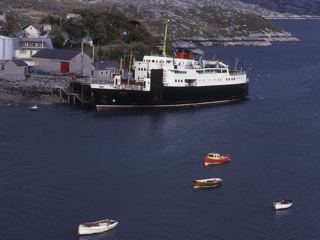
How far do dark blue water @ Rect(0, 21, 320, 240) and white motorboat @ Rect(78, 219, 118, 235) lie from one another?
26cm

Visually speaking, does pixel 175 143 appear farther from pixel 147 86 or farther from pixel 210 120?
pixel 147 86

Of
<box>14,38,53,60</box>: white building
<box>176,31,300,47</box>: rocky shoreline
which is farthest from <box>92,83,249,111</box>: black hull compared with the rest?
<box>176,31,300,47</box>: rocky shoreline

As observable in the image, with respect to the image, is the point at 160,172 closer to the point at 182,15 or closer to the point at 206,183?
the point at 206,183

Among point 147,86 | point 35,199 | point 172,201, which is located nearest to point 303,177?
point 172,201

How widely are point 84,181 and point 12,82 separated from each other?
19.8 metres

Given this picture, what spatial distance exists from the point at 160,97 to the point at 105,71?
612 cm

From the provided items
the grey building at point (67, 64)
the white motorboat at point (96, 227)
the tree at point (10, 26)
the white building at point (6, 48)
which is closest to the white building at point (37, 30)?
the tree at point (10, 26)

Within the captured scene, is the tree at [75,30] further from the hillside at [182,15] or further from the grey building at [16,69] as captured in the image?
the hillside at [182,15]

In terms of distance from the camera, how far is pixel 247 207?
26.4 metres

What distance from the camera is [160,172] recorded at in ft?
99.5

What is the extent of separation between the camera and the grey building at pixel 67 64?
50.0 metres

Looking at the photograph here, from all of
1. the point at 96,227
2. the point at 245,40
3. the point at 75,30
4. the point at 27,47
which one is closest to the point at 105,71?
the point at 27,47

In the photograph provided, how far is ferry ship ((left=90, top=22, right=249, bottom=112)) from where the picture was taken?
1745 inches

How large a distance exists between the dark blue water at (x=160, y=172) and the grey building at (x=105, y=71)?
6.57 m
